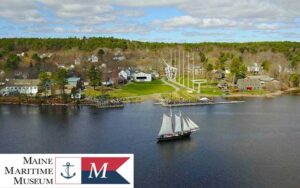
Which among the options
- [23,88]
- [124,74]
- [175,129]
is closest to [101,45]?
[124,74]

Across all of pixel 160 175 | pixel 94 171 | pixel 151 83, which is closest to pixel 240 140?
pixel 160 175

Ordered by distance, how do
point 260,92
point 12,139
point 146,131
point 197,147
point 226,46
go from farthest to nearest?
point 226,46 → point 260,92 → point 146,131 → point 12,139 → point 197,147

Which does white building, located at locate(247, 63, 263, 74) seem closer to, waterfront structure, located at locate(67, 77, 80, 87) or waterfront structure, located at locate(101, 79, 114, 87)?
waterfront structure, located at locate(101, 79, 114, 87)

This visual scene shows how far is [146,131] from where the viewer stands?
63.5 metres

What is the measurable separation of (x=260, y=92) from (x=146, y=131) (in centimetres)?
5580

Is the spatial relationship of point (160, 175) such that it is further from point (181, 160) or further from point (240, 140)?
point (240, 140)

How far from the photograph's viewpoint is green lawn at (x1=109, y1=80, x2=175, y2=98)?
341 feet

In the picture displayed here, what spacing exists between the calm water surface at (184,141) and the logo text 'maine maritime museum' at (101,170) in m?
19.8

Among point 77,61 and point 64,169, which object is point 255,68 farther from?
point 64,169

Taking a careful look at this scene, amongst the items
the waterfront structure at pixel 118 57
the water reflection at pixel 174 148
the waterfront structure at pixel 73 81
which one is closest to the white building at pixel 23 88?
the waterfront structure at pixel 73 81

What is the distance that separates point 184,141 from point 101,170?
38492 mm

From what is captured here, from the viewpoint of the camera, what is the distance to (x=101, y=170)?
70.3 feet

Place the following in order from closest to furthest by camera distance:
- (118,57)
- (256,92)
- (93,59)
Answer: (256,92), (93,59), (118,57)

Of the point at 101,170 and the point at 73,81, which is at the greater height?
the point at 101,170
